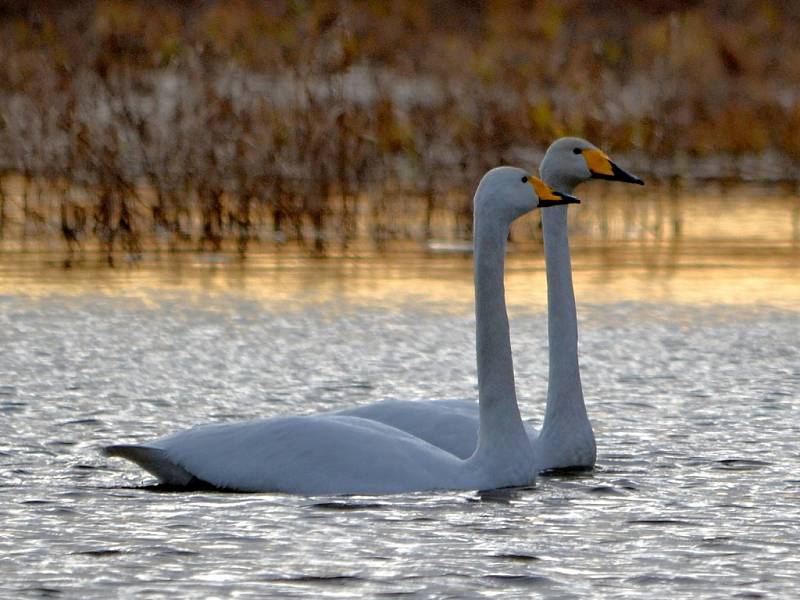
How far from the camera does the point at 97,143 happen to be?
1731cm

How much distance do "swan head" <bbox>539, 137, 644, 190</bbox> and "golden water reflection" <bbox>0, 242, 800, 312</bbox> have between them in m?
5.55

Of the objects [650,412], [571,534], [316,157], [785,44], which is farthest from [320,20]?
[785,44]

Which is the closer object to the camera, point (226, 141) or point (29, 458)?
point (29, 458)

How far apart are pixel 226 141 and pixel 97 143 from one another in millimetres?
1210

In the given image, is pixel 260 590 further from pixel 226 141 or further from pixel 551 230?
pixel 226 141

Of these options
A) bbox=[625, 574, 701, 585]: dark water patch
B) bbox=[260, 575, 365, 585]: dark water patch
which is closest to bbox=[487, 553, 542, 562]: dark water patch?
bbox=[625, 574, 701, 585]: dark water patch

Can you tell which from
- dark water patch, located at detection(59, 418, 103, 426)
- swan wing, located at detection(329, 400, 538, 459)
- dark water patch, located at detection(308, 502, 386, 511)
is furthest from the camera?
dark water patch, located at detection(59, 418, 103, 426)

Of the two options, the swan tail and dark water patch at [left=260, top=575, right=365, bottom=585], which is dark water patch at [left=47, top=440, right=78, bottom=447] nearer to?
the swan tail

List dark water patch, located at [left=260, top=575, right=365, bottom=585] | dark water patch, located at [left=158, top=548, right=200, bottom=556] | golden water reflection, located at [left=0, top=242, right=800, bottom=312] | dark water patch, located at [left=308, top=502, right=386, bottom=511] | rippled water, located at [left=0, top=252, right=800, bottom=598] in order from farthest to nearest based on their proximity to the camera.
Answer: golden water reflection, located at [left=0, top=242, right=800, bottom=312] → dark water patch, located at [left=308, top=502, right=386, bottom=511] → dark water patch, located at [left=158, top=548, right=200, bottom=556] → rippled water, located at [left=0, top=252, right=800, bottom=598] → dark water patch, located at [left=260, top=575, right=365, bottom=585]

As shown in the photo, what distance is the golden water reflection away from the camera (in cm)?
1503

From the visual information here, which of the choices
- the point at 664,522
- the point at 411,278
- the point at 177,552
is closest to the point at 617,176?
the point at 664,522

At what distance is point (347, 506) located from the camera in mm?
7715

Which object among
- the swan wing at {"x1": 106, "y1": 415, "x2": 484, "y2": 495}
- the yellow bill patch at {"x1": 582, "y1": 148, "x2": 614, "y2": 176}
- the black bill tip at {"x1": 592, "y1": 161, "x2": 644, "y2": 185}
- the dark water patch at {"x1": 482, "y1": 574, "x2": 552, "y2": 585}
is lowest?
the dark water patch at {"x1": 482, "y1": 574, "x2": 552, "y2": 585}

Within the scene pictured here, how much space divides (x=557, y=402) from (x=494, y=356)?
2.04ft
